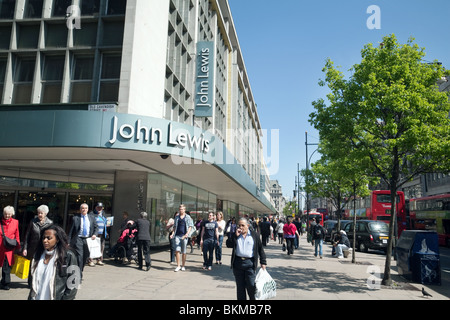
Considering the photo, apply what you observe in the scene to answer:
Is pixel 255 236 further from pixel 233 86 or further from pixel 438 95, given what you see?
pixel 233 86

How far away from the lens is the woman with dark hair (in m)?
3.54

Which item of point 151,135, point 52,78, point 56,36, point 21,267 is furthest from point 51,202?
point 21,267

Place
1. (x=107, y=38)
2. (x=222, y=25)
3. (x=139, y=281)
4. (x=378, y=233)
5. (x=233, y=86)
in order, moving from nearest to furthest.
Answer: (x=139, y=281)
(x=107, y=38)
(x=378, y=233)
(x=222, y=25)
(x=233, y=86)

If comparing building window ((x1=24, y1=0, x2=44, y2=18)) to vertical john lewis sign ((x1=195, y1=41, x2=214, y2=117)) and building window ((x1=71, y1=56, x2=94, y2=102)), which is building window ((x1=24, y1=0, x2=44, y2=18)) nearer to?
building window ((x1=71, y1=56, x2=94, y2=102))

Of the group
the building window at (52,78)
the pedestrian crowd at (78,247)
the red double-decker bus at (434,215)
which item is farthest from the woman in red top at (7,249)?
the red double-decker bus at (434,215)

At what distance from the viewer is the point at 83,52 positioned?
1237 centimetres

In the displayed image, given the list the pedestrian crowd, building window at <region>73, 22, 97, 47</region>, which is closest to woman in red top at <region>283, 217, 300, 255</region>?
the pedestrian crowd

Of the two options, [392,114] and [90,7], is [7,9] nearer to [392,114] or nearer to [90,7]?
[90,7]

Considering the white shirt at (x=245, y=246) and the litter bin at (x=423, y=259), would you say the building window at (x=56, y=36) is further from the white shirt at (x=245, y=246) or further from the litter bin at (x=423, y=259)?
the litter bin at (x=423, y=259)

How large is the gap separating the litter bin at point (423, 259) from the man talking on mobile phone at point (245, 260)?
640 cm

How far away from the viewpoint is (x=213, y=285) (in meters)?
7.89

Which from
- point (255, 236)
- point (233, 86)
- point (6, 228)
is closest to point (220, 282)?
point (255, 236)

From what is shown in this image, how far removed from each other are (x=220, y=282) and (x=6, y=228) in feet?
16.6
